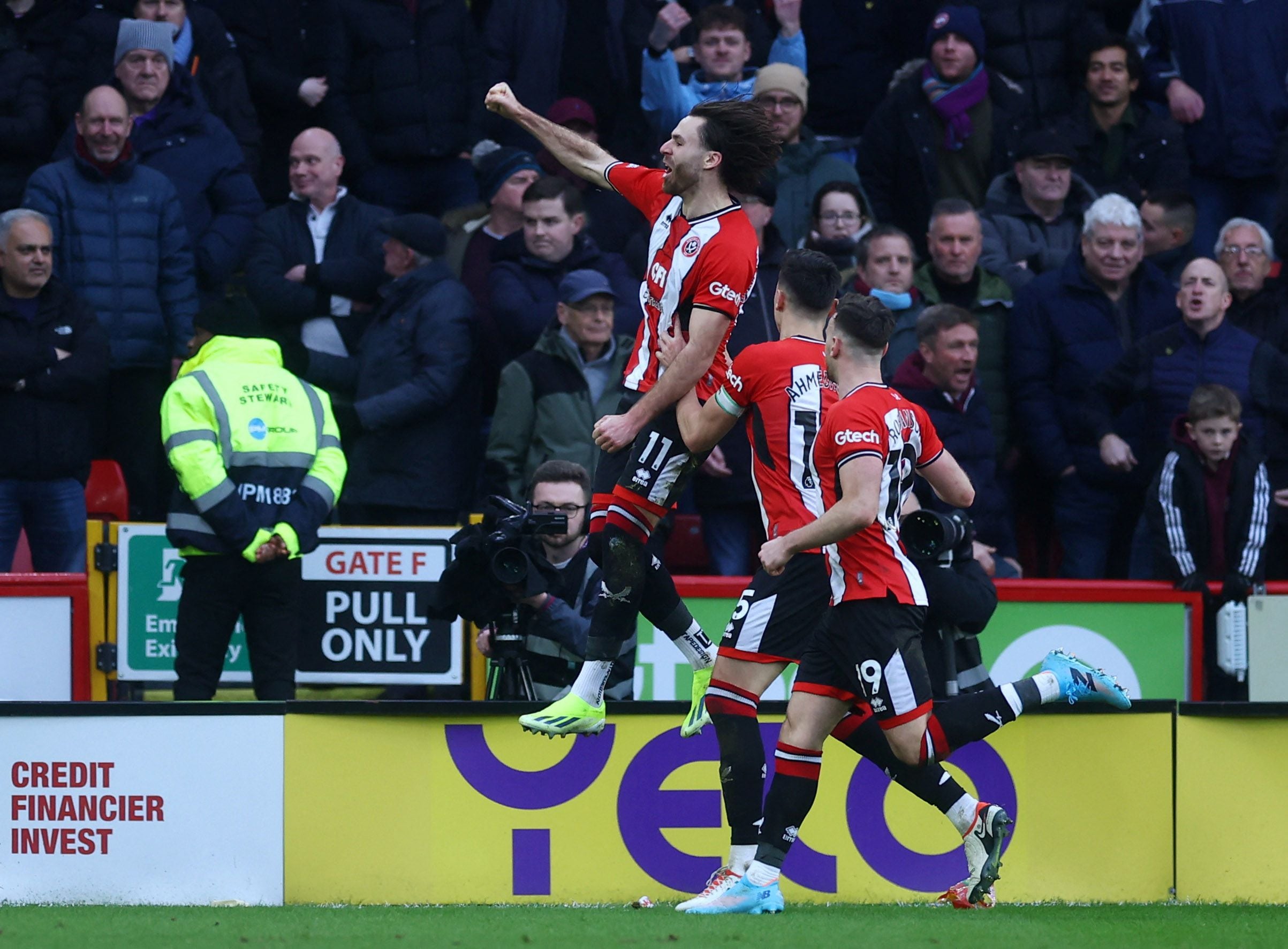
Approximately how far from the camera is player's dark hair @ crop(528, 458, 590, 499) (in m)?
7.80

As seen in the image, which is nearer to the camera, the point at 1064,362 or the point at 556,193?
the point at 556,193

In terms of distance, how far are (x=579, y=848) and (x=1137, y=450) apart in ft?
Result: 14.7

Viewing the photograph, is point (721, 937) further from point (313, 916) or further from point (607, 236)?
point (607, 236)

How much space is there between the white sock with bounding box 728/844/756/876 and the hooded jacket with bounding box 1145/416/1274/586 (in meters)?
3.57

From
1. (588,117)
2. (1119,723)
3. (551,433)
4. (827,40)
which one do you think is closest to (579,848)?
(1119,723)

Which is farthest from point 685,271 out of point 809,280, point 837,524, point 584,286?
point 584,286

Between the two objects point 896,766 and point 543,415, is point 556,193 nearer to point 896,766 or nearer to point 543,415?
point 543,415

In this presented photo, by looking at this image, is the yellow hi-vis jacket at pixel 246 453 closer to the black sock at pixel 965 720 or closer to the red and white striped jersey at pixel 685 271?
the red and white striped jersey at pixel 685 271

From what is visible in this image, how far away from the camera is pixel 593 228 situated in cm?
1072

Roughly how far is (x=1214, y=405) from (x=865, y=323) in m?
3.50

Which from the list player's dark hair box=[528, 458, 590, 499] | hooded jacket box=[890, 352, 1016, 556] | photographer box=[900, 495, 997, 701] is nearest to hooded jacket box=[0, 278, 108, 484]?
player's dark hair box=[528, 458, 590, 499]

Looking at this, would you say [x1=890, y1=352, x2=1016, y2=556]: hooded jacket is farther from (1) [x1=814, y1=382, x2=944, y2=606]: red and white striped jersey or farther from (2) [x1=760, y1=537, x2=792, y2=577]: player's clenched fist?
(2) [x1=760, y1=537, x2=792, y2=577]: player's clenched fist

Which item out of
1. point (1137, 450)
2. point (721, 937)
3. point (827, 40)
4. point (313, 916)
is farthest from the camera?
point (827, 40)

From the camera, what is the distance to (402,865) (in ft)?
22.2
